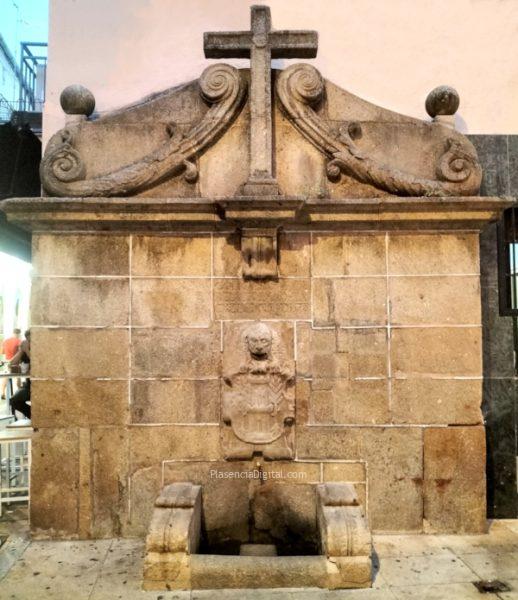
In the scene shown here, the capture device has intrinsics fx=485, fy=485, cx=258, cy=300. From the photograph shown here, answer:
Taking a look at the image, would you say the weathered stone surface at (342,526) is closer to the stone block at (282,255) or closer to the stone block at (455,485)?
the stone block at (455,485)

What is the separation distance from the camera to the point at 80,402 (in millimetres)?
4207

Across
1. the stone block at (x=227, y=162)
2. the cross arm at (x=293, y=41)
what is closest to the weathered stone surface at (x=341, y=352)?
the stone block at (x=227, y=162)

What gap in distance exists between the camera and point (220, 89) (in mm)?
4273

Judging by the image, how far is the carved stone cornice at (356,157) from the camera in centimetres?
425

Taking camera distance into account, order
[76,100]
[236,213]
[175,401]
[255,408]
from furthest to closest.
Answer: [76,100] → [175,401] → [255,408] → [236,213]

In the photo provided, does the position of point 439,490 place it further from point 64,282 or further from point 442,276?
point 64,282

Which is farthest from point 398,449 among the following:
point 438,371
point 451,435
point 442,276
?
point 442,276

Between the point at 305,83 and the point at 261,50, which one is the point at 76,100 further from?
the point at 305,83

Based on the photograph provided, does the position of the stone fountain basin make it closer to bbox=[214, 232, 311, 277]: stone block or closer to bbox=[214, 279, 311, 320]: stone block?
bbox=[214, 279, 311, 320]: stone block

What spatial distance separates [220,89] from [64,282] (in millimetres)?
2185

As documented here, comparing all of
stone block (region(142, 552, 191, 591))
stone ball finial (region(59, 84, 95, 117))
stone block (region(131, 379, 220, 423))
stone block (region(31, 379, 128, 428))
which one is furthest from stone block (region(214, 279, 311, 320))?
stone ball finial (region(59, 84, 95, 117))

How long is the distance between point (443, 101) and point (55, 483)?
480cm

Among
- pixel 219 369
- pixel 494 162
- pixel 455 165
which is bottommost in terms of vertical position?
pixel 219 369

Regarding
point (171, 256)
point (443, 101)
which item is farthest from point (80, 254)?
point (443, 101)
